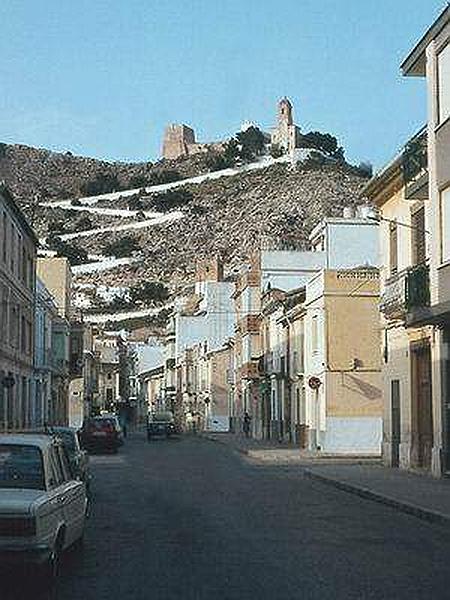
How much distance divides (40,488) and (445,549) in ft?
19.4

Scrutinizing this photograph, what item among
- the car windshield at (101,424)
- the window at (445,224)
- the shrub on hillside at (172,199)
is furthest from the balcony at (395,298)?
the shrub on hillside at (172,199)

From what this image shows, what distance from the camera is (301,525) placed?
1736cm

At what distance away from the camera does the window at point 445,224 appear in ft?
81.1

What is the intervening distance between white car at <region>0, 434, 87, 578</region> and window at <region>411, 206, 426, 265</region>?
1704 cm

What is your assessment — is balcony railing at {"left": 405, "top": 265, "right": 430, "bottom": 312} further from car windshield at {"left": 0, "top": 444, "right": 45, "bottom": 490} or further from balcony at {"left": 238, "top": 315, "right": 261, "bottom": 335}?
balcony at {"left": 238, "top": 315, "right": 261, "bottom": 335}

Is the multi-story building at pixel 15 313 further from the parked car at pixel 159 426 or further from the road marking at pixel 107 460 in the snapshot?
the parked car at pixel 159 426

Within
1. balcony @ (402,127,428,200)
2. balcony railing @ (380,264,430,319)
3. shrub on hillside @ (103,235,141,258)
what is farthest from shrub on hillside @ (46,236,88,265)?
balcony @ (402,127,428,200)

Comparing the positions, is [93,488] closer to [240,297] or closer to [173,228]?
[240,297]

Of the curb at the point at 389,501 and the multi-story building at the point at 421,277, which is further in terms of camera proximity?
the multi-story building at the point at 421,277

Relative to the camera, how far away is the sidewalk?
1964 cm

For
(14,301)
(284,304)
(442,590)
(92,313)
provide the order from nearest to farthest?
1. (442,590)
2. (14,301)
3. (284,304)
4. (92,313)

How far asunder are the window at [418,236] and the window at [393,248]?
1864 mm

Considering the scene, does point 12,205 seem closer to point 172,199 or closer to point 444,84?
point 444,84

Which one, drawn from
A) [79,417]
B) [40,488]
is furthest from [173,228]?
[40,488]
